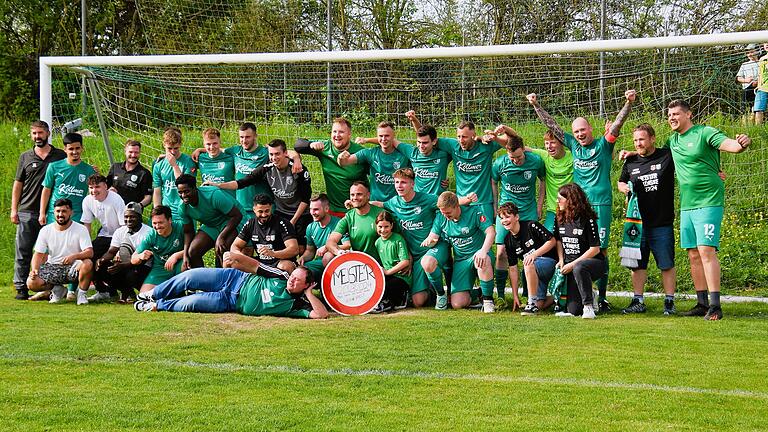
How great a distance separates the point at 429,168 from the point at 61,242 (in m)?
3.92

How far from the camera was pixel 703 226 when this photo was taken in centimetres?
874

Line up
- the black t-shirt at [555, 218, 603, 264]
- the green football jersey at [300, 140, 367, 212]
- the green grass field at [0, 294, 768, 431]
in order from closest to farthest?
the green grass field at [0, 294, 768, 431]
the black t-shirt at [555, 218, 603, 264]
the green football jersey at [300, 140, 367, 212]

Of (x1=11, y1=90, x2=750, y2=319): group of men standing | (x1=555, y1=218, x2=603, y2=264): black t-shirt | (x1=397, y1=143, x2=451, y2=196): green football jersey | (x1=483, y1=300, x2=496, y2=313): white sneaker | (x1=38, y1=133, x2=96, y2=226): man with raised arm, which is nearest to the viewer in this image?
(x1=555, y1=218, x2=603, y2=264): black t-shirt

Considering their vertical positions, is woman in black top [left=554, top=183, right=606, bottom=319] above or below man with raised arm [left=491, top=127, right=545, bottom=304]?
below

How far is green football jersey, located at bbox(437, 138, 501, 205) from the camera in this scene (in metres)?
10.0

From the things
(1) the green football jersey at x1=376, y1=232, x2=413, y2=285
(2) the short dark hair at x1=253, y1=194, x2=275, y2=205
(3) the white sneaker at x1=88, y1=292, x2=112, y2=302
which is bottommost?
(3) the white sneaker at x1=88, y1=292, x2=112, y2=302

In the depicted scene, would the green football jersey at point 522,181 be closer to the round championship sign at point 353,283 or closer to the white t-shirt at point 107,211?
the round championship sign at point 353,283

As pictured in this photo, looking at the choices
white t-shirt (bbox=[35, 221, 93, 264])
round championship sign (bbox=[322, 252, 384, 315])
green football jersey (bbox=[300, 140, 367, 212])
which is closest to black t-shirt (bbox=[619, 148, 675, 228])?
round championship sign (bbox=[322, 252, 384, 315])

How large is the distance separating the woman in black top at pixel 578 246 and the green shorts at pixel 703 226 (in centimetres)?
81

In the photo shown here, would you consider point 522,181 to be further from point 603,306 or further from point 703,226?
point 703,226

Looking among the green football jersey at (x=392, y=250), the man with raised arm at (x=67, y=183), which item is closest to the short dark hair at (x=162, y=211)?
the man with raised arm at (x=67, y=183)

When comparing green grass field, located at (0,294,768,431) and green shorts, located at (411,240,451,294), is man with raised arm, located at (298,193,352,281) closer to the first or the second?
green shorts, located at (411,240,451,294)

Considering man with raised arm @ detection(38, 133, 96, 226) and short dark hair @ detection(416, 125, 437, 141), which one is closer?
short dark hair @ detection(416, 125, 437, 141)

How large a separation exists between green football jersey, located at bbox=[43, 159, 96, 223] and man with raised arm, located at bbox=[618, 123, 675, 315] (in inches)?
232
